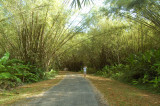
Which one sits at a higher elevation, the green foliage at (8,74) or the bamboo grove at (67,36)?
the bamboo grove at (67,36)

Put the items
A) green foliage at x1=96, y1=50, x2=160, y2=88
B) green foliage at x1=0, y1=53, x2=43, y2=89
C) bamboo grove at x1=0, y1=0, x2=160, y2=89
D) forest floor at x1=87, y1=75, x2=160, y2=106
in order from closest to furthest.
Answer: forest floor at x1=87, y1=75, x2=160, y2=106 < green foliage at x1=0, y1=53, x2=43, y2=89 < green foliage at x1=96, y1=50, x2=160, y2=88 < bamboo grove at x1=0, y1=0, x2=160, y2=89

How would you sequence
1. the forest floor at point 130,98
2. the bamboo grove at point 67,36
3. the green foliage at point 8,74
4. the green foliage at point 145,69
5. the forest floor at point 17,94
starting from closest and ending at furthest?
the forest floor at point 130,98 → the forest floor at point 17,94 → the green foliage at point 8,74 → the green foliage at point 145,69 → the bamboo grove at point 67,36

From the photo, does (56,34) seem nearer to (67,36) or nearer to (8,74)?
(67,36)

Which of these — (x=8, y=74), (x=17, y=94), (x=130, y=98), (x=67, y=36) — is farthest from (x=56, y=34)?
(x=130, y=98)

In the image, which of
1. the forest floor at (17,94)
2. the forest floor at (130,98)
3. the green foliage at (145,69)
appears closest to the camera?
the forest floor at (130,98)

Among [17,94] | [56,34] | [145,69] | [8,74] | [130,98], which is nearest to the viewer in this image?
[130,98]

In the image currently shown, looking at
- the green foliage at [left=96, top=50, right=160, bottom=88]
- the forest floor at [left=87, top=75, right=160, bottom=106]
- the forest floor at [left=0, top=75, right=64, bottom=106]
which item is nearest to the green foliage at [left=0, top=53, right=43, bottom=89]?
the forest floor at [left=0, top=75, right=64, bottom=106]

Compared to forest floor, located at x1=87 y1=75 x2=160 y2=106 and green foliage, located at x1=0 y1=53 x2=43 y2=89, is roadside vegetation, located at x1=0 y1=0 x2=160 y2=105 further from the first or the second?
forest floor, located at x1=87 y1=75 x2=160 y2=106

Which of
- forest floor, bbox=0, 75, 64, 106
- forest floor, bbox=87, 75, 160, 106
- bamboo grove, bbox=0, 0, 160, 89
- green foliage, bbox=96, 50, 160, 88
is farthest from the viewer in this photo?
bamboo grove, bbox=0, 0, 160, 89

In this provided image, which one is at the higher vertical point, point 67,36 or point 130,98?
point 67,36

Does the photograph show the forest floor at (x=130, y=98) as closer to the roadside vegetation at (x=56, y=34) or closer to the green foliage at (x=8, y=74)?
the roadside vegetation at (x=56, y=34)

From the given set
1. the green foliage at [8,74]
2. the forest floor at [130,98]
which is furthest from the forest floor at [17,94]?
the forest floor at [130,98]

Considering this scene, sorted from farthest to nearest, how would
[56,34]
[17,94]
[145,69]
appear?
[56,34], [145,69], [17,94]

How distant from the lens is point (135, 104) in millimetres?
3496
